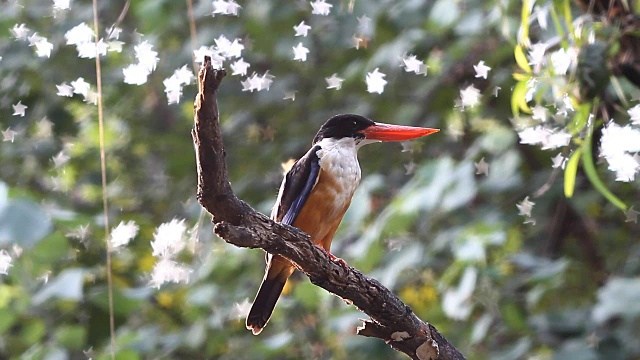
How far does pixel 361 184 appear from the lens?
3.21 meters

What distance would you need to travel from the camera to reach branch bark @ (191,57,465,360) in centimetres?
130

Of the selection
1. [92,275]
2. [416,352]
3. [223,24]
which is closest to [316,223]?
[416,352]

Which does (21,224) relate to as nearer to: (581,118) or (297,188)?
(297,188)

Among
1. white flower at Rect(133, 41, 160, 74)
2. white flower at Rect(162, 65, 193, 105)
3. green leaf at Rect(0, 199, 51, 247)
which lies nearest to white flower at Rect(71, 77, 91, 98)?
white flower at Rect(133, 41, 160, 74)

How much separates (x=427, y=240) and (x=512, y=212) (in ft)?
1.20

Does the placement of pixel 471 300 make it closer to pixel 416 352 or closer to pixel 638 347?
pixel 638 347

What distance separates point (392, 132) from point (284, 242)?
2.79 ft

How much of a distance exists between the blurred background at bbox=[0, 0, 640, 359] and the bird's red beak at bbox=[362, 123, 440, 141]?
349 millimetres

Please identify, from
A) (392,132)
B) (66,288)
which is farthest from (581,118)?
(66,288)

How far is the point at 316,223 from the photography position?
90.0 inches

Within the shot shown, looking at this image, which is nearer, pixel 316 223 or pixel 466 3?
pixel 316 223

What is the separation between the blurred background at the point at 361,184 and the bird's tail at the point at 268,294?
23cm

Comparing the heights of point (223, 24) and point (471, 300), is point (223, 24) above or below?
above

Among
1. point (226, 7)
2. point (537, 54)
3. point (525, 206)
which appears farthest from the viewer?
point (226, 7)
